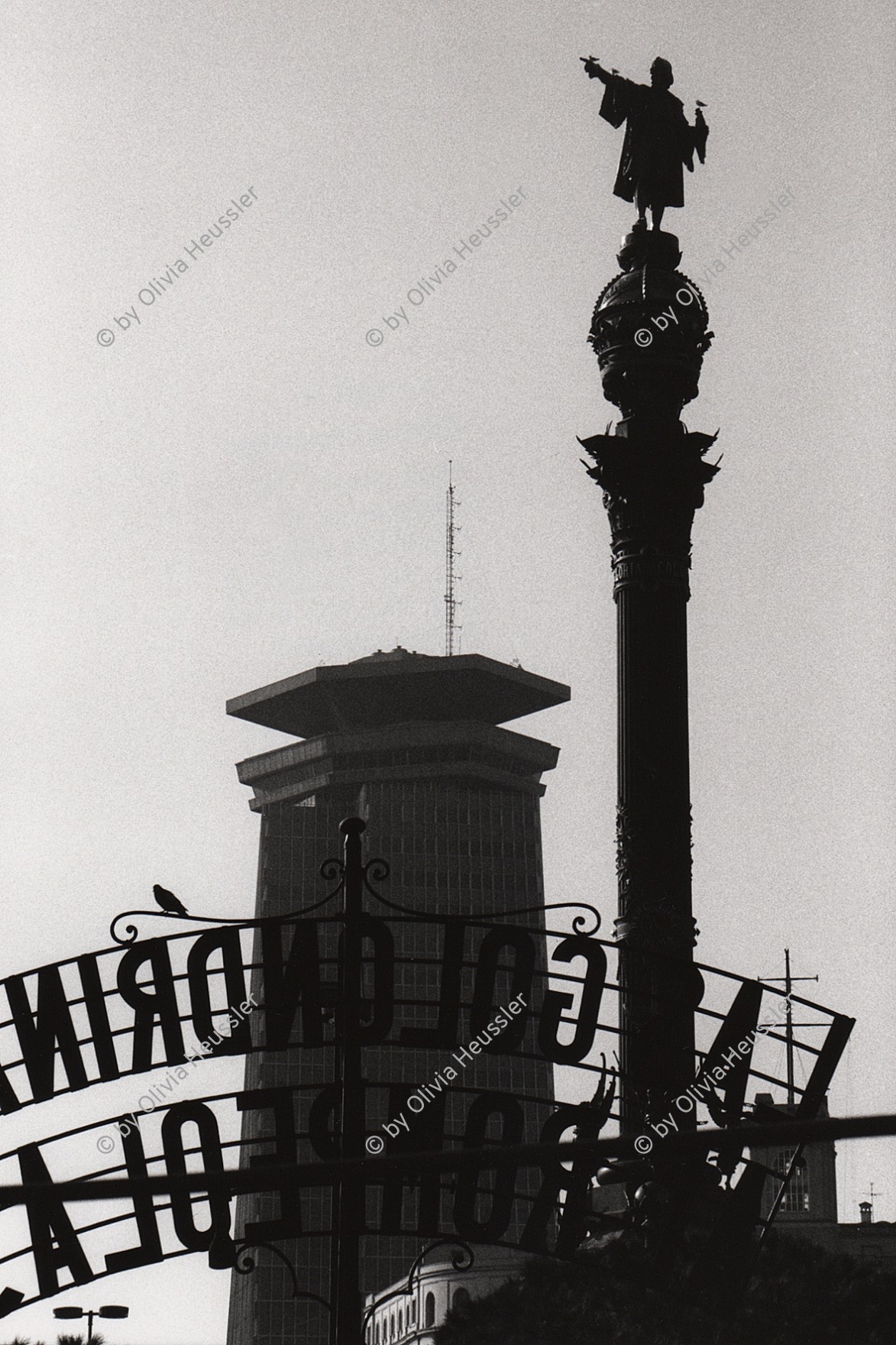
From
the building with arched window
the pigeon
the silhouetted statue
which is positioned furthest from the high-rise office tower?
the pigeon

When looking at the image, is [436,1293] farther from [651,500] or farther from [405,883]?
[405,883]

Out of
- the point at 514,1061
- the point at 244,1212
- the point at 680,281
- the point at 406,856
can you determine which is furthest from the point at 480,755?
the point at 680,281

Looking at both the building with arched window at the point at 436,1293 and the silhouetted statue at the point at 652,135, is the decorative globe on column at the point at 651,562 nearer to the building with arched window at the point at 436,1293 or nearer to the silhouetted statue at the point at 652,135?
the silhouetted statue at the point at 652,135

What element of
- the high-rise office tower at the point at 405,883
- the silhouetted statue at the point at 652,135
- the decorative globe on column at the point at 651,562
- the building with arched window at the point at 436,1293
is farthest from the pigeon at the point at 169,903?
the high-rise office tower at the point at 405,883

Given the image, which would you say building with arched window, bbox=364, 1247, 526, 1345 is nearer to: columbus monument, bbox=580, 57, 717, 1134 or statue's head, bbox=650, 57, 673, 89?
columbus monument, bbox=580, 57, 717, 1134

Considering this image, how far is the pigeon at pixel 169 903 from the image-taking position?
55.7 feet

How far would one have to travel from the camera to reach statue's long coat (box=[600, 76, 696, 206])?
132ft

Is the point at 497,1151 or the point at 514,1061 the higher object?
the point at 514,1061

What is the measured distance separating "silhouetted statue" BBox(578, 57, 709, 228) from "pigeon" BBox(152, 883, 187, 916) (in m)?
26.1

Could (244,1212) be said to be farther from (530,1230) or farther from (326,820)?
(530,1230)

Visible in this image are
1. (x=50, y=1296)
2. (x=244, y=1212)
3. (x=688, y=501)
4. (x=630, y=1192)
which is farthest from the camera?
(x=244, y=1212)

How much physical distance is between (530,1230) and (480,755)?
18095 cm

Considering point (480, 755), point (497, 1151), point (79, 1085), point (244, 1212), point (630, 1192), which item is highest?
point (480, 755)

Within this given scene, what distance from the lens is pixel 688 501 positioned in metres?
38.4
